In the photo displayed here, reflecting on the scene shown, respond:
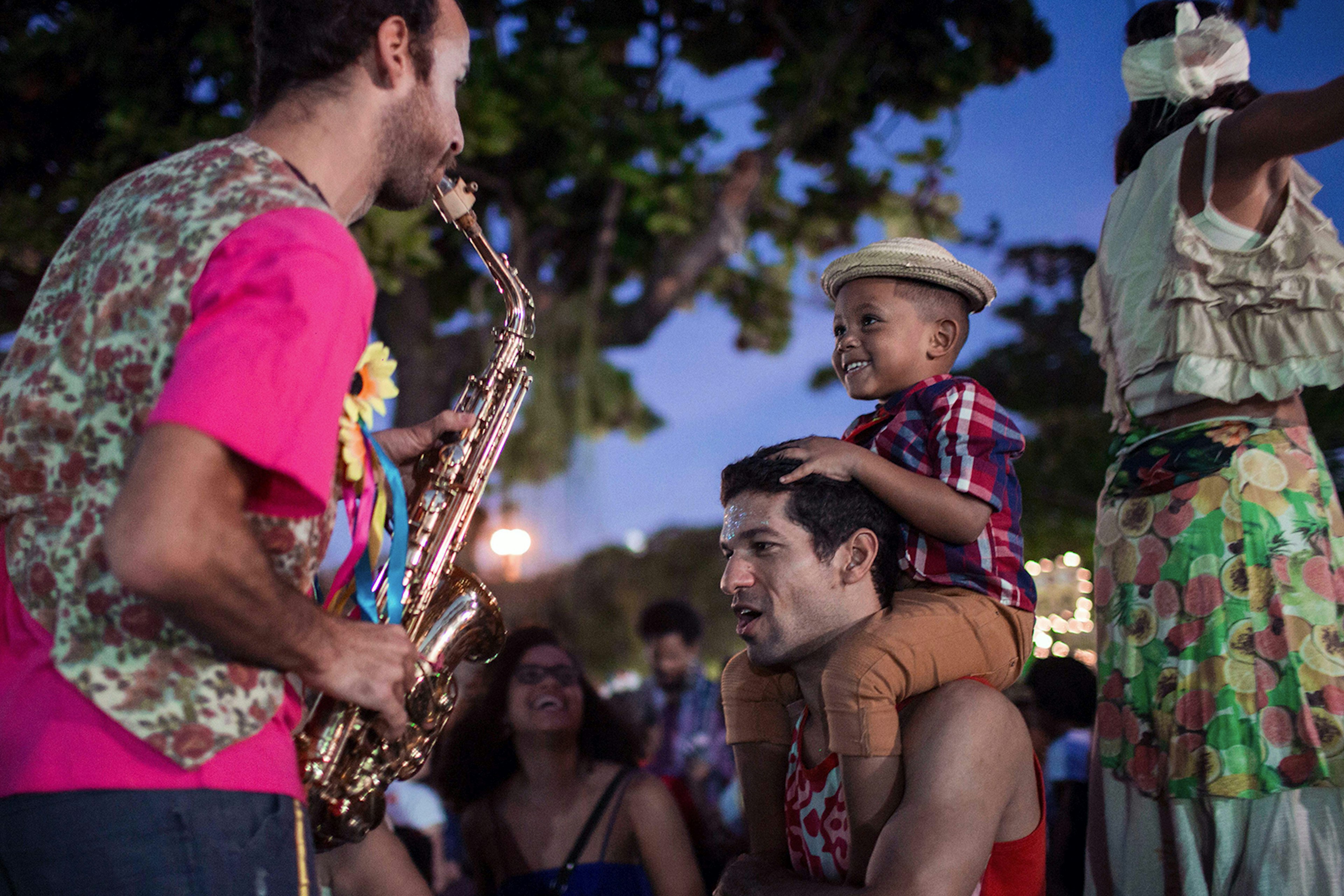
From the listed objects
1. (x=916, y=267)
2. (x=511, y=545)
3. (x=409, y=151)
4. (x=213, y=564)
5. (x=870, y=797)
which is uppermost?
(x=511, y=545)

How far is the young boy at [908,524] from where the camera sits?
2285 mm

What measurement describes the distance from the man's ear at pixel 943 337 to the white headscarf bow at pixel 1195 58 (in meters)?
0.69

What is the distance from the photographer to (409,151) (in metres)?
1.84

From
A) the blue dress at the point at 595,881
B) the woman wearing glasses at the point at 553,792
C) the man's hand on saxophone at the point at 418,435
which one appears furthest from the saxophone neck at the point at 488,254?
the blue dress at the point at 595,881

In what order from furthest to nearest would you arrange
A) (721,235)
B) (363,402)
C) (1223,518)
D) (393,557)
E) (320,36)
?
(721,235) → (1223,518) → (393,557) → (363,402) → (320,36)

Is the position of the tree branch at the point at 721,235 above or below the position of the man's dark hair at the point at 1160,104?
above

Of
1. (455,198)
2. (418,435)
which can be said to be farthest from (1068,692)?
(455,198)

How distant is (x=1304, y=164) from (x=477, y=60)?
5819 mm

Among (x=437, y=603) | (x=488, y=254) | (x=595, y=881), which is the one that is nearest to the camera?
(x=437, y=603)

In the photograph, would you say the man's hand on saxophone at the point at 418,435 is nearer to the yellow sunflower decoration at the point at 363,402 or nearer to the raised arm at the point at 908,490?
the yellow sunflower decoration at the point at 363,402

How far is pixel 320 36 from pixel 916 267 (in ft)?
5.00

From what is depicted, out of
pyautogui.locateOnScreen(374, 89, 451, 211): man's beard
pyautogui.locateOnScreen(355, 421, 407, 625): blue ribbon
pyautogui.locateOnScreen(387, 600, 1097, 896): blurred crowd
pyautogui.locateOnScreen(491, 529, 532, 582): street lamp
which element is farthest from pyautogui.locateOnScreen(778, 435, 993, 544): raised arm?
pyautogui.locateOnScreen(491, 529, 532, 582): street lamp

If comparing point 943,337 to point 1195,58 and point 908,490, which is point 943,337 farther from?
point 1195,58

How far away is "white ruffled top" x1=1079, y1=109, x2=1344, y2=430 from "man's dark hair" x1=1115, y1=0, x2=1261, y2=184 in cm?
9
